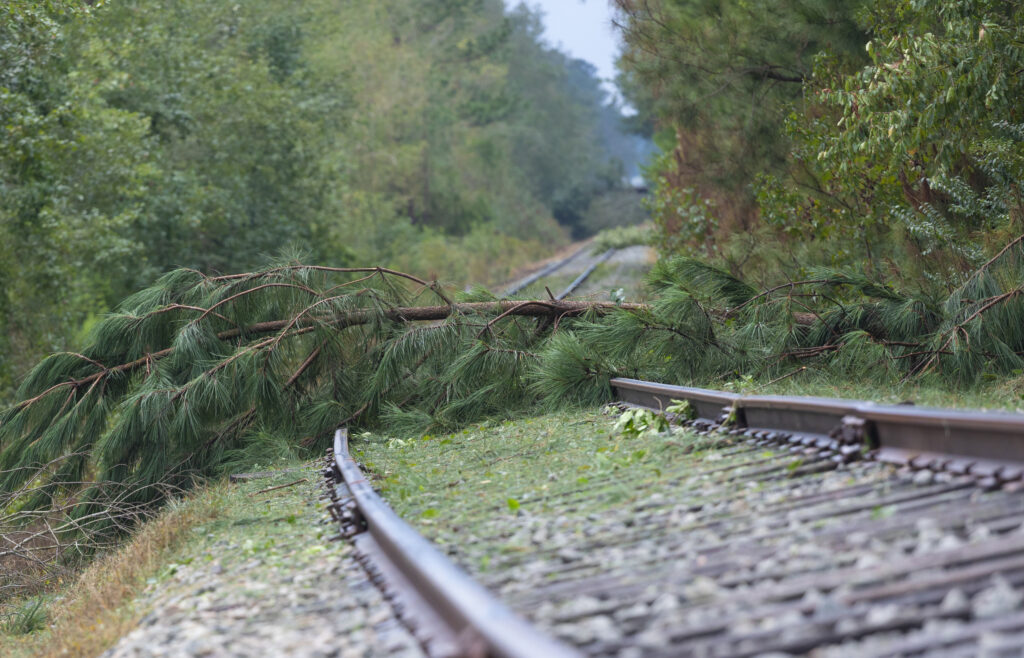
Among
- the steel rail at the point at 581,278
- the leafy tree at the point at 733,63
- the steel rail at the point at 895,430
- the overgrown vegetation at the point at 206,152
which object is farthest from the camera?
the steel rail at the point at 581,278

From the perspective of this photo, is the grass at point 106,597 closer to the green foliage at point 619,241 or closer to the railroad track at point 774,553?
the railroad track at point 774,553

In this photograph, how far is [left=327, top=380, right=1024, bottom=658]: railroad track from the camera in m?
2.13

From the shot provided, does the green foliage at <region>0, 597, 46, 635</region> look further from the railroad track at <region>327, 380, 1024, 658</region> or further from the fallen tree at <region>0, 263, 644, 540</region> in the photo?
the railroad track at <region>327, 380, 1024, 658</region>

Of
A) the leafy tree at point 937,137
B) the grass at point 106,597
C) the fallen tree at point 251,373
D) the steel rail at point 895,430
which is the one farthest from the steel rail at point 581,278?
the steel rail at point 895,430

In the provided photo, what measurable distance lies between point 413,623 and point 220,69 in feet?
74.7

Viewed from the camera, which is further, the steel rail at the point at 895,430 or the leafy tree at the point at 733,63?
the leafy tree at the point at 733,63

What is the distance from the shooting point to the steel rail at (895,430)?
9.98 ft

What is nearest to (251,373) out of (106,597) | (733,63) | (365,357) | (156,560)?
(365,357)

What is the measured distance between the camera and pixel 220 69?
23.3 m

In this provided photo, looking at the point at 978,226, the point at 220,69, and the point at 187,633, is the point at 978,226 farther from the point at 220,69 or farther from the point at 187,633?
the point at 220,69

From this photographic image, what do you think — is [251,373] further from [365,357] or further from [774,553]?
[774,553]

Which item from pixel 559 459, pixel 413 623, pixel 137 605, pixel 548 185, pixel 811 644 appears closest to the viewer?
pixel 811 644

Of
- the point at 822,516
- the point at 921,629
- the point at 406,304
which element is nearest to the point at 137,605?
the point at 822,516

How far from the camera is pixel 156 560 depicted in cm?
503
